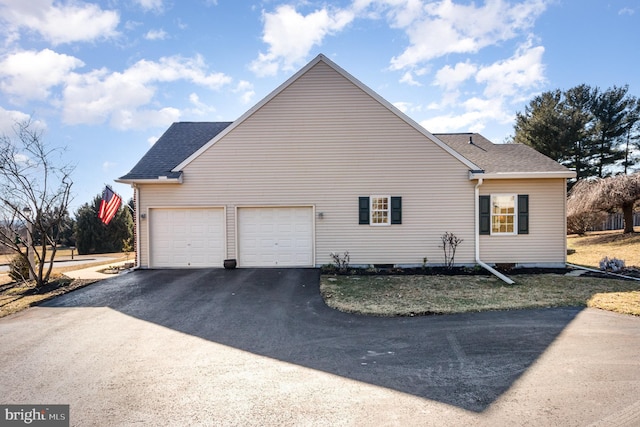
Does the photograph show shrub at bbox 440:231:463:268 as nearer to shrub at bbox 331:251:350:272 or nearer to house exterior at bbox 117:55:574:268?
house exterior at bbox 117:55:574:268

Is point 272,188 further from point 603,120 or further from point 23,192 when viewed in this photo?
point 603,120

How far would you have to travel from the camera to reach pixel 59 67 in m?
11.6

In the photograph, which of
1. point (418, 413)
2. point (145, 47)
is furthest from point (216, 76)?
point (418, 413)

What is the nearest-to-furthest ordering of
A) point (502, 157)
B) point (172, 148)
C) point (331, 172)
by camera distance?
point (331, 172)
point (502, 157)
point (172, 148)

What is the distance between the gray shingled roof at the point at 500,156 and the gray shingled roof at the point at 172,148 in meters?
10.9

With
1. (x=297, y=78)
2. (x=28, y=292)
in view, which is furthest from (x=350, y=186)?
(x=28, y=292)

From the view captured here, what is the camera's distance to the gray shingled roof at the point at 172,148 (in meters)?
11.5

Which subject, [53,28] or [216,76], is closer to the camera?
[53,28]

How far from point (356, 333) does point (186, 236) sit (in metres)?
8.33

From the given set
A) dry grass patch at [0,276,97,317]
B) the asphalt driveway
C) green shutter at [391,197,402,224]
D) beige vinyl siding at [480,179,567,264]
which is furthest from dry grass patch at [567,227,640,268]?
dry grass patch at [0,276,97,317]

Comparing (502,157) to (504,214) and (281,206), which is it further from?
(281,206)

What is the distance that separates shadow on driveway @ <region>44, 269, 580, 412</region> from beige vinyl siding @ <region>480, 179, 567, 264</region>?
16.7 ft

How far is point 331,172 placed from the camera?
11.5m

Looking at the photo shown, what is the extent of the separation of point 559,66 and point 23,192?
78.3 feet
